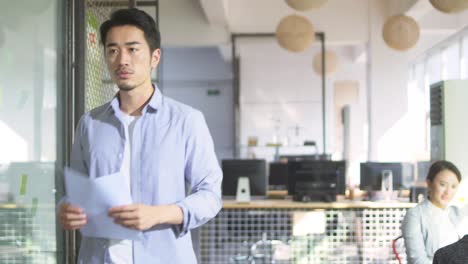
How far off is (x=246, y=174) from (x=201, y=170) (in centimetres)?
535

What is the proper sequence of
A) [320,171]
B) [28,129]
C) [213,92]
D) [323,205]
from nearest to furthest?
[28,129], [323,205], [320,171], [213,92]

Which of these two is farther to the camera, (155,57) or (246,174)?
(246,174)

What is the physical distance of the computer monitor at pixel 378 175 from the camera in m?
7.14

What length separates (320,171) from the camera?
684 centimetres

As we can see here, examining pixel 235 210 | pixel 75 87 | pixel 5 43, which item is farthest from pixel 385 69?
pixel 5 43

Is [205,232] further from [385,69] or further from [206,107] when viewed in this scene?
[206,107]

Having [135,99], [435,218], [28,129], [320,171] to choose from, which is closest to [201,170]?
[135,99]

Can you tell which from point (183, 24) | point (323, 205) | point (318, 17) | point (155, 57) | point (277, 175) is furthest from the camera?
point (318, 17)

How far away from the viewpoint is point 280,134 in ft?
45.9

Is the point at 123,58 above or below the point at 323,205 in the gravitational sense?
above

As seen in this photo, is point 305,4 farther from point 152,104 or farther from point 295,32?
point 152,104

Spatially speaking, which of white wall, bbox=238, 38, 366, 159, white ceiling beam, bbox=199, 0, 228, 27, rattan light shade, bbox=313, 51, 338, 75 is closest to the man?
white ceiling beam, bbox=199, 0, 228, 27

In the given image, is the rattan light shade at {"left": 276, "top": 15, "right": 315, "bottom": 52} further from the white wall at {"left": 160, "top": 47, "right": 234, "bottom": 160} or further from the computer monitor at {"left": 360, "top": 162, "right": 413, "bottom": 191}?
the white wall at {"left": 160, "top": 47, "right": 234, "bottom": 160}

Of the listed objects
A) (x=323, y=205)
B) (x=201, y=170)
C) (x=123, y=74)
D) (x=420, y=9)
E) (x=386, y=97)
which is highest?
(x=420, y=9)
